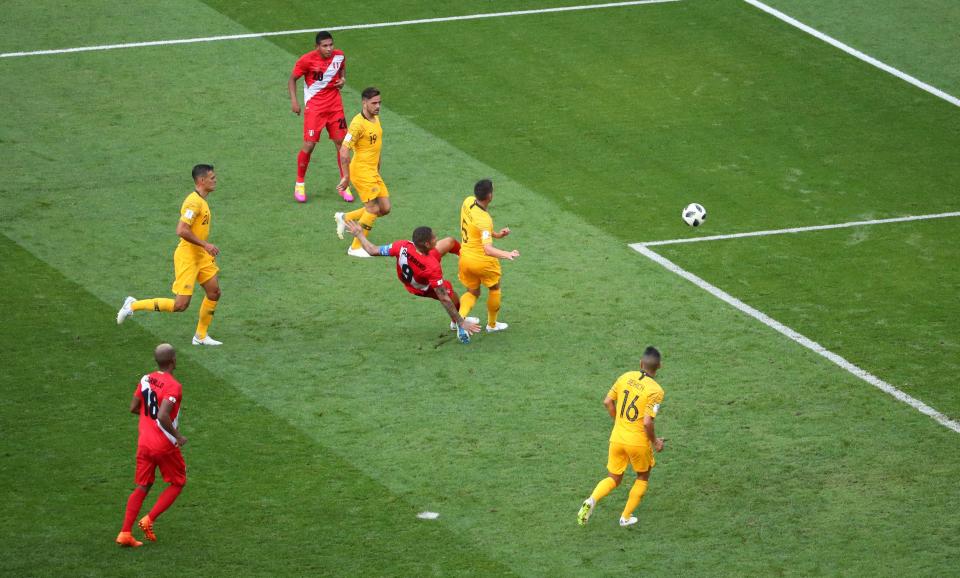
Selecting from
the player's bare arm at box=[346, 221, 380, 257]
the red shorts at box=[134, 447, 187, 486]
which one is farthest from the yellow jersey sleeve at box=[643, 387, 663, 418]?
the player's bare arm at box=[346, 221, 380, 257]

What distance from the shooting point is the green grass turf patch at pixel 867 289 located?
16.9 metres

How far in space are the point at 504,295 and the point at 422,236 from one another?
8.51ft

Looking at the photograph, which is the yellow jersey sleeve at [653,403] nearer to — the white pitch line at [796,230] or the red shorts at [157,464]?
the red shorts at [157,464]

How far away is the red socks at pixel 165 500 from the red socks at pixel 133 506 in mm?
161

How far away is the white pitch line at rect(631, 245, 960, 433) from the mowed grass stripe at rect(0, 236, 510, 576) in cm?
568

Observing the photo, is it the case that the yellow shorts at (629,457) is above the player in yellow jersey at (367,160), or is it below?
below

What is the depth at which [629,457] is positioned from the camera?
1330 cm

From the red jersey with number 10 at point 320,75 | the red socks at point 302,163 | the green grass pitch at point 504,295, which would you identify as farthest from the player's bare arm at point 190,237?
the red jersey with number 10 at point 320,75

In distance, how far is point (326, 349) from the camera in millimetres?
17203

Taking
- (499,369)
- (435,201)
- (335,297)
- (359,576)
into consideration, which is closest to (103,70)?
(435,201)

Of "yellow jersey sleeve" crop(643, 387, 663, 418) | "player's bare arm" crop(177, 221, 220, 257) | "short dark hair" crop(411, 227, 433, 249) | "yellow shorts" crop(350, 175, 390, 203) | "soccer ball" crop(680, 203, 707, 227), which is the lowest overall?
"soccer ball" crop(680, 203, 707, 227)

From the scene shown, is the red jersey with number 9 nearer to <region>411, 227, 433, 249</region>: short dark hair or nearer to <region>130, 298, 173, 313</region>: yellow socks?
<region>130, 298, 173, 313</region>: yellow socks

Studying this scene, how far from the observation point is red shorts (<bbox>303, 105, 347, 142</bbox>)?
21609mm

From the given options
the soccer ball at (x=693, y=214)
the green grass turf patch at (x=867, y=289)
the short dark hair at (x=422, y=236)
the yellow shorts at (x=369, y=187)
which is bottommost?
the green grass turf patch at (x=867, y=289)
